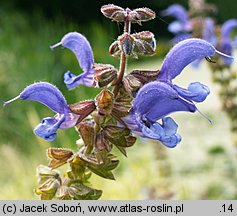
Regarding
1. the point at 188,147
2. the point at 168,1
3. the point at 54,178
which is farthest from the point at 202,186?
the point at 168,1

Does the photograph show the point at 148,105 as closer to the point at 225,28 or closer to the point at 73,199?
the point at 73,199

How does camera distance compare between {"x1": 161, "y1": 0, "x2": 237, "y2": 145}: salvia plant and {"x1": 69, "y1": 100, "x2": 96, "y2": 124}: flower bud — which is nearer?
{"x1": 69, "y1": 100, "x2": 96, "y2": 124}: flower bud

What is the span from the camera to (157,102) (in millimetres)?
1167

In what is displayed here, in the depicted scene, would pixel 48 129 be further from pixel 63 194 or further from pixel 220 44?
pixel 220 44

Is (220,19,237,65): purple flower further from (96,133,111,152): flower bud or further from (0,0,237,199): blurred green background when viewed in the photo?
(96,133,111,152): flower bud

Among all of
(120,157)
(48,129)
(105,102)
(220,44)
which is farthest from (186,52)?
(120,157)

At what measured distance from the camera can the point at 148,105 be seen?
3.77 feet

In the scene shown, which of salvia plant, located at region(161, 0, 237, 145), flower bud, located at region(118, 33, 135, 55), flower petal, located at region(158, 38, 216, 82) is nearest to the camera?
flower bud, located at region(118, 33, 135, 55)

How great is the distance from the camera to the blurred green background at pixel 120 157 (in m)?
3.00

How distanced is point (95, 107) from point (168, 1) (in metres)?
8.23

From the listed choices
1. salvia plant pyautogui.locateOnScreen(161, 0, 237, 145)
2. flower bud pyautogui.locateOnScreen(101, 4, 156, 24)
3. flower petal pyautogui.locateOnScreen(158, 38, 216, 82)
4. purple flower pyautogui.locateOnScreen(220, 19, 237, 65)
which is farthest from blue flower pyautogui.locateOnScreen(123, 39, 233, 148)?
purple flower pyautogui.locateOnScreen(220, 19, 237, 65)

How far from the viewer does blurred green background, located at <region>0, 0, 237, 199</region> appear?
118 inches

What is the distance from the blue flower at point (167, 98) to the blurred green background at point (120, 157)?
0.71 feet

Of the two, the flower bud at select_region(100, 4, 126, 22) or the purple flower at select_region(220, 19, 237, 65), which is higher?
the flower bud at select_region(100, 4, 126, 22)
